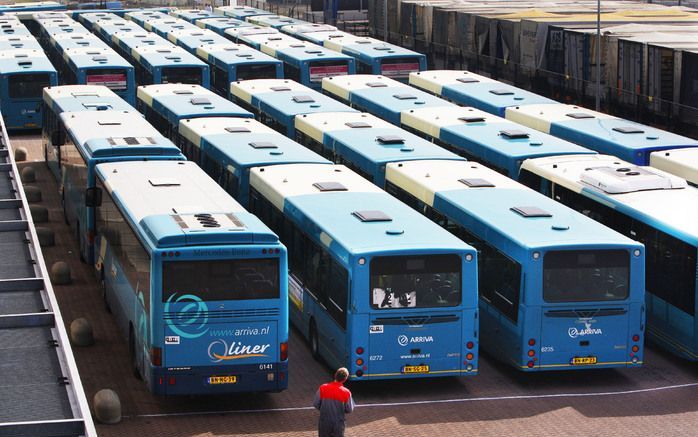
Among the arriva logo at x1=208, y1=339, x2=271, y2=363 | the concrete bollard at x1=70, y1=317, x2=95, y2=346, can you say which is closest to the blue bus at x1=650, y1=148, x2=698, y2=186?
the arriva logo at x1=208, y1=339, x2=271, y2=363

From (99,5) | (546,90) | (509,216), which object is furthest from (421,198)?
(99,5)

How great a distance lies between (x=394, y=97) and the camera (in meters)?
41.2

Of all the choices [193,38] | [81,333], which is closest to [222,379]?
[81,333]

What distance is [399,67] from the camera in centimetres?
5359

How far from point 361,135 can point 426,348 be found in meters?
11.8

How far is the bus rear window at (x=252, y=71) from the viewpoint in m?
50.9

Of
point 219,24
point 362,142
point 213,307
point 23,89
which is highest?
point 219,24

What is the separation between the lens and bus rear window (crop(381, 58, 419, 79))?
2103 inches

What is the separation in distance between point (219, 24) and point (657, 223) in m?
49.1

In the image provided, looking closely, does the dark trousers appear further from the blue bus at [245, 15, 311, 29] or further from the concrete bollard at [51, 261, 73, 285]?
the blue bus at [245, 15, 311, 29]

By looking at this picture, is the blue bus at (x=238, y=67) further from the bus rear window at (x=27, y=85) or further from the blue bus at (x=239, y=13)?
the blue bus at (x=239, y=13)

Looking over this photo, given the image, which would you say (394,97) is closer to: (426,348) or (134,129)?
(134,129)

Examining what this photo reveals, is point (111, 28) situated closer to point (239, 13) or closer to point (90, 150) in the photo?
point (239, 13)

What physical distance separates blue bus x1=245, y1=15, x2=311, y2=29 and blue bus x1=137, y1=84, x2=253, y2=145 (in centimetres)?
2846
